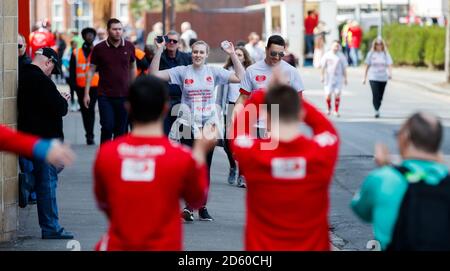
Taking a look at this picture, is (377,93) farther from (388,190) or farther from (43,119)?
(388,190)

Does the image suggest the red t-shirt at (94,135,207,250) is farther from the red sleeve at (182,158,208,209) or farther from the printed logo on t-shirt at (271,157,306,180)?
the printed logo on t-shirt at (271,157,306,180)

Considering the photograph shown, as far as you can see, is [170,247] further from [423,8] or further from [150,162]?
[423,8]

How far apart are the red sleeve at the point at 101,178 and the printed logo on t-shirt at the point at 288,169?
2.72 ft

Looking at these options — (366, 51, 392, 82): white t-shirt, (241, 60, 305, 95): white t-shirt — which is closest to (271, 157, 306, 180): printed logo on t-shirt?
(241, 60, 305, 95): white t-shirt

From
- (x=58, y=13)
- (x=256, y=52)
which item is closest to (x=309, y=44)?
(x=256, y=52)

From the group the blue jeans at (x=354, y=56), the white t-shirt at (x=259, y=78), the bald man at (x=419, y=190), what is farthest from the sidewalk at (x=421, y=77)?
the bald man at (x=419, y=190)

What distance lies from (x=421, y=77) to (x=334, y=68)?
12497 mm

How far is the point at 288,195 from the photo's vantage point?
20.4 ft

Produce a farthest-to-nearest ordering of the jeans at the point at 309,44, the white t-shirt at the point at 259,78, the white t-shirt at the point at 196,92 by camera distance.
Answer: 1. the jeans at the point at 309,44
2. the white t-shirt at the point at 259,78
3. the white t-shirt at the point at 196,92

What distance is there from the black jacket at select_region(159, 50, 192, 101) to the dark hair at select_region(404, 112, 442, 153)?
8449mm

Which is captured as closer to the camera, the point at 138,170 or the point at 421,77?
the point at 138,170

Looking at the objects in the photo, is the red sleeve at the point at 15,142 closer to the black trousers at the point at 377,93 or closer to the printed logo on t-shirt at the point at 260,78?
the printed logo on t-shirt at the point at 260,78

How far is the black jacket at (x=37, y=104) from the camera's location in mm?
10906

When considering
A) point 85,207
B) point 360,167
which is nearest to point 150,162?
point 85,207
